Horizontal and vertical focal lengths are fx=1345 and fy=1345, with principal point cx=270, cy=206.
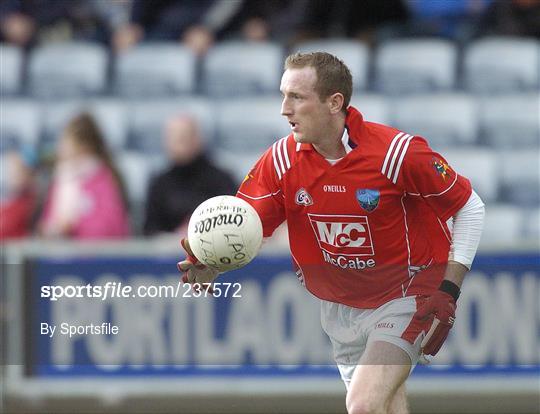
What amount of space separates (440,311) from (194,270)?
1.06 m

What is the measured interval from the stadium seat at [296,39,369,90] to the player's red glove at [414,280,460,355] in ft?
15.8

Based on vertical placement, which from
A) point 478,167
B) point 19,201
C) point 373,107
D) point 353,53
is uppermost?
point 353,53

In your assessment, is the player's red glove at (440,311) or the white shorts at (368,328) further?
the white shorts at (368,328)

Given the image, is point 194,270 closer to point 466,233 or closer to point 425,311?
point 425,311

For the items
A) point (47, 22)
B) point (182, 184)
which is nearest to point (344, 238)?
point (182, 184)

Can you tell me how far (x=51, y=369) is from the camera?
8.20 meters

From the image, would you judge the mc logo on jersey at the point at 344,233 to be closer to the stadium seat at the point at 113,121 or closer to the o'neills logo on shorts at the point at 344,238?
the o'neills logo on shorts at the point at 344,238

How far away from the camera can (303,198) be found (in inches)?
225

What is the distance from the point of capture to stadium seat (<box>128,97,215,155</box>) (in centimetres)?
1031

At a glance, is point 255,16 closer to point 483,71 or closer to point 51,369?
point 483,71

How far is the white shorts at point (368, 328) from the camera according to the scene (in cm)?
563

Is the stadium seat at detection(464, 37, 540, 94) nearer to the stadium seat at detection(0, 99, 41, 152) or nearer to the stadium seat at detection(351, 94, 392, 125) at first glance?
the stadium seat at detection(351, 94, 392, 125)

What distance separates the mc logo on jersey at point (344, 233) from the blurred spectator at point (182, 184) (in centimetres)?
272

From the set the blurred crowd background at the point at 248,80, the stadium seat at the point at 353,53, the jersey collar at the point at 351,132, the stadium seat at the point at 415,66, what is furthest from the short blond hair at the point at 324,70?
the stadium seat at the point at 415,66
